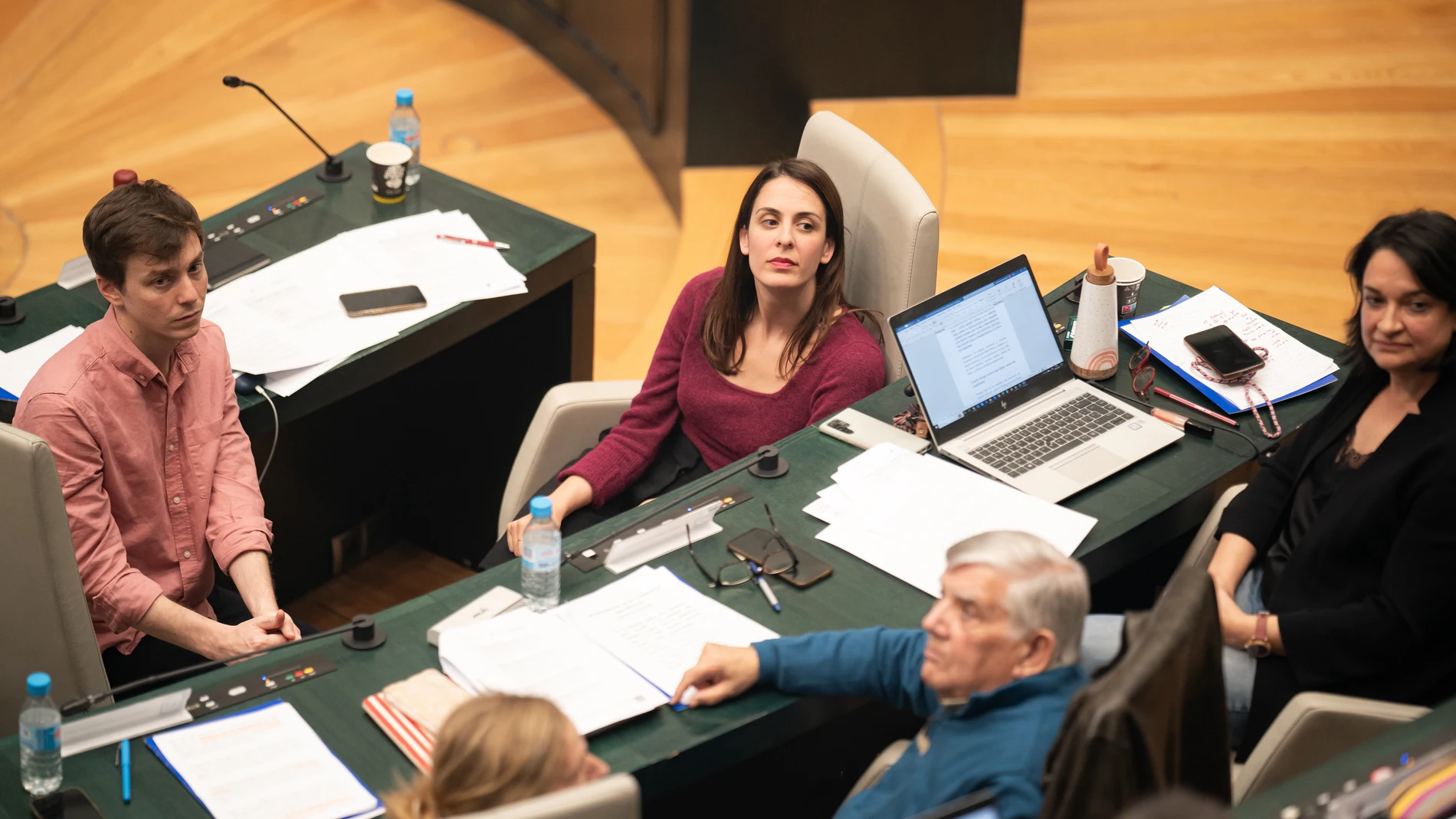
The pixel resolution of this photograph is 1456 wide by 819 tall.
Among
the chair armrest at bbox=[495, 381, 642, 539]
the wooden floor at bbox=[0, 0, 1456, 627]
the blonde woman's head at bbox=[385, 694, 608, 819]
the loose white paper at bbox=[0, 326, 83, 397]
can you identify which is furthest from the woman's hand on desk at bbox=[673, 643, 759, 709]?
the wooden floor at bbox=[0, 0, 1456, 627]

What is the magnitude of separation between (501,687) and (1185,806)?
1154mm

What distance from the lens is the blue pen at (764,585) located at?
91.5 inches

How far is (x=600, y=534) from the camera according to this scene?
2.50 metres

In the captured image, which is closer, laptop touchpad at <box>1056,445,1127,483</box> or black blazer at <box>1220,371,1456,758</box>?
black blazer at <box>1220,371,1456,758</box>

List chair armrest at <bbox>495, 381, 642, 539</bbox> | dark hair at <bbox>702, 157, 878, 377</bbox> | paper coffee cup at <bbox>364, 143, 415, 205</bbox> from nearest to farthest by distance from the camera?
dark hair at <bbox>702, 157, 878, 377</bbox> → chair armrest at <bbox>495, 381, 642, 539</bbox> → paper coffee cup at <bbox>364, 143, 415, 205</bbox>

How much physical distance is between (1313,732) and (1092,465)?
0.64 metres

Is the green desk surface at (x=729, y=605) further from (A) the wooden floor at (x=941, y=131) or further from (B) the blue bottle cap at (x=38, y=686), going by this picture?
(A) the wooden floor at (x=941, y=131)

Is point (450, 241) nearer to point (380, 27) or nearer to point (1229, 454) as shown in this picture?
point (1229, 454)

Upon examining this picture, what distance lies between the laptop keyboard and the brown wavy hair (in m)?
1.24

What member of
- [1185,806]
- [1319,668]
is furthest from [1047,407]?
[1185,806]

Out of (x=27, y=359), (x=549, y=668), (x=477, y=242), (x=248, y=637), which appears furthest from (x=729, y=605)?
(x=27, y=359)

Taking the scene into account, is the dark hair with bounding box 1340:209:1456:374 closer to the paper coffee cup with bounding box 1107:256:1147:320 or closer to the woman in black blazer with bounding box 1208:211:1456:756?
the woman in black blazer with bounding box 1208:211:1456:756

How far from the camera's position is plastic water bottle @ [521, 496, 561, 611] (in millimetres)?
2283

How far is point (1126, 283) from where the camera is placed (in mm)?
3113
